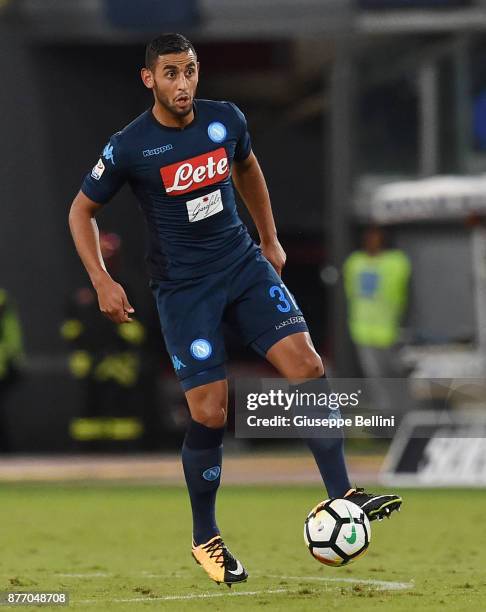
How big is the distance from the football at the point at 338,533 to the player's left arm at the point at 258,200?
1284mm

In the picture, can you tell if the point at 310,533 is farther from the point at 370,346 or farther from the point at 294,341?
the point at 370,346

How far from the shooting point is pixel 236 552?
29.0 feet

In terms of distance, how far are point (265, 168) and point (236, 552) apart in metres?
11.0

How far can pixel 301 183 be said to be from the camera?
20.7m

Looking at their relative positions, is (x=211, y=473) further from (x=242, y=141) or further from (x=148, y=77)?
(x=148, y=77)

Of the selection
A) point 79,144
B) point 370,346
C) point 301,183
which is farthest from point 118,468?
point 301,183

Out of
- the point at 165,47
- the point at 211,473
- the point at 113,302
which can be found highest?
the point at 165,47

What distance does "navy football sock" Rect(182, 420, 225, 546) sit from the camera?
281 inches

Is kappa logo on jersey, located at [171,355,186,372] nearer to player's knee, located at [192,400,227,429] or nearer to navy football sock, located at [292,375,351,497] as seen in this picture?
player's knee, located at [192,400,227,429]

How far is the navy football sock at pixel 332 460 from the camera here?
6961 millimetres

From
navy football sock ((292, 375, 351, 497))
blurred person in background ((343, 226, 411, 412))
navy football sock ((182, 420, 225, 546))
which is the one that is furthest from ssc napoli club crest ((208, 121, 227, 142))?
blurred person in background ((343, 226, 411, 412))

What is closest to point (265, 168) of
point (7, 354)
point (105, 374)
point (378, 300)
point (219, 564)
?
point (378, 300)

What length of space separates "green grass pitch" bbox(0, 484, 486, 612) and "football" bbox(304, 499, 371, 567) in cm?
17

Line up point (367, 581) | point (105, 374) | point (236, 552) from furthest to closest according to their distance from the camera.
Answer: point (105, 374)
point (236, 552)
point (367, 581)
